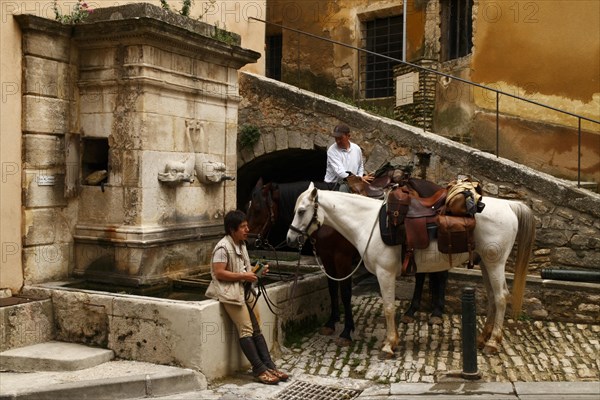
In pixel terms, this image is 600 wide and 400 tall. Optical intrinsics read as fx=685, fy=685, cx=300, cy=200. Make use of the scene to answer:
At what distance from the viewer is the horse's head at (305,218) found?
6.96m

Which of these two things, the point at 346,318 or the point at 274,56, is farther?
the point at 274,56

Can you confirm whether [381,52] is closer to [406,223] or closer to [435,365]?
[406,223]

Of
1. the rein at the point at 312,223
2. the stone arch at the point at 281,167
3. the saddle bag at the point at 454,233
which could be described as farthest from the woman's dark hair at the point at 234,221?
the stone arch at the point at 281,167

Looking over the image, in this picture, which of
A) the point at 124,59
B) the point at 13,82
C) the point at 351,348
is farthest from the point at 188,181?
the point at 351,348

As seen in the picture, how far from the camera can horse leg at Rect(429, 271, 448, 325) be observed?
8391mm

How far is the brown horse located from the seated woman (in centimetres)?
138

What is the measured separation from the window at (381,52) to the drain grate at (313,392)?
34.1 feet

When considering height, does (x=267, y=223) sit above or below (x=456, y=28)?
below

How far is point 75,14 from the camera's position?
7.56m

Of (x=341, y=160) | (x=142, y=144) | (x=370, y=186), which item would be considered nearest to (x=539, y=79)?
(x=341, y=160)

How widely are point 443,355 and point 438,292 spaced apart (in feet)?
5.29

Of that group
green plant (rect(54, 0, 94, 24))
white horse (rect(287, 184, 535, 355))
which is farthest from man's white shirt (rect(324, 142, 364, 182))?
green plant (rect(54, 0, 94, 24))

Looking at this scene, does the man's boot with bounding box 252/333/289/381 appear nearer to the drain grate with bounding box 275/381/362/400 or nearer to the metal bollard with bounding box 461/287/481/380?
the drain grate with bounding box 275/381/362/400

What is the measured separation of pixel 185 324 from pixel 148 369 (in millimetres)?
513
